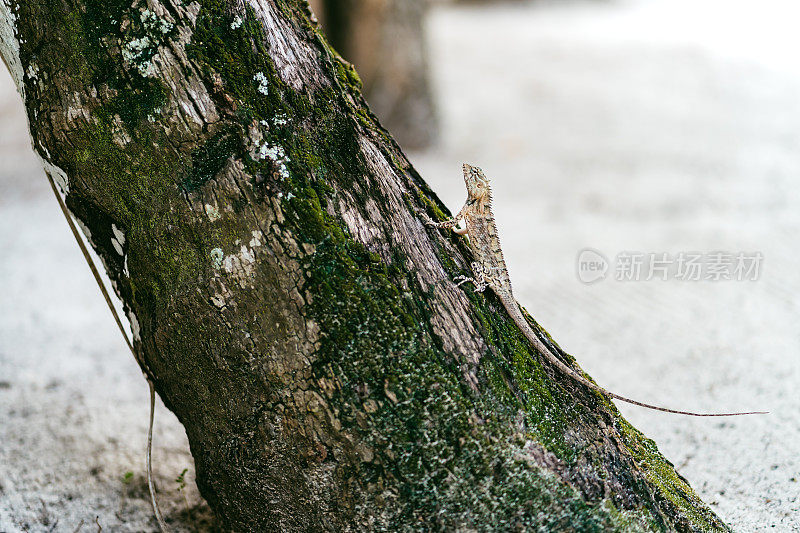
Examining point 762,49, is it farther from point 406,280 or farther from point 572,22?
point 406,280

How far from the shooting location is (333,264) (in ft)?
5.99

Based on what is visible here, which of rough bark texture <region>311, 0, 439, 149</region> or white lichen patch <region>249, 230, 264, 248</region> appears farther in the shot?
rough bark texture <region>311, 0, 439, 149</region>

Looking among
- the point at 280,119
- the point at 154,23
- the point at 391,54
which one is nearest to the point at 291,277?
the point at 280,119

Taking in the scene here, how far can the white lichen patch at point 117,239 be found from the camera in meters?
1.97

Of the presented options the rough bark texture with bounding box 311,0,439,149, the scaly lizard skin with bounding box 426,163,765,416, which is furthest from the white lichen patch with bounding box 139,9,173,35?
the rough bark texture with bounding box 311,0,439,149

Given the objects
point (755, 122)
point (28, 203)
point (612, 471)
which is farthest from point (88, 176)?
point (755, 122)

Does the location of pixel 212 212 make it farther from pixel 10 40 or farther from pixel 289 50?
pixel 10 40

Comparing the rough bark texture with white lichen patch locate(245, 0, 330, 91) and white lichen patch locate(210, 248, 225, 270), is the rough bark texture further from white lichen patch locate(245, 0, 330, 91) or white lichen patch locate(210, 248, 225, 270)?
white lichen patch locate(210, 248, 225, 270)

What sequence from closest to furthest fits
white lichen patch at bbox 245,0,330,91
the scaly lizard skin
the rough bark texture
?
white lichen patch at bbox 245,0,330,91 → the scaly lizard skin → the rough bark texture

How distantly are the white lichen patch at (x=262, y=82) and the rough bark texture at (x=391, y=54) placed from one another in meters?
5.70

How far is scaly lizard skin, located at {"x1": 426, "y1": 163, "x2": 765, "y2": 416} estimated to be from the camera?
212 centimetres

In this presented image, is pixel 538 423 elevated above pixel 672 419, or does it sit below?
below

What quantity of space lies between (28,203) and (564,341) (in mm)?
5632

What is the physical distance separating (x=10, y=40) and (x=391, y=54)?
606cm
